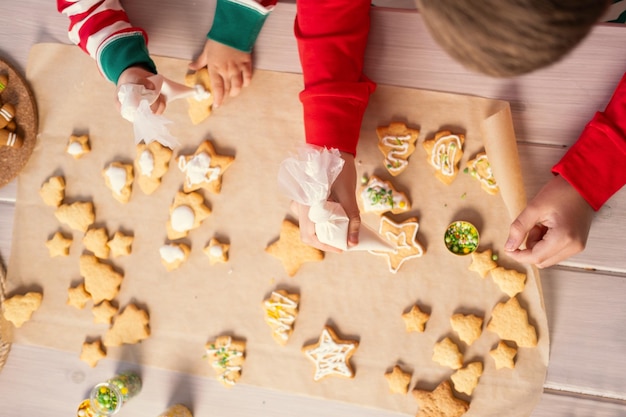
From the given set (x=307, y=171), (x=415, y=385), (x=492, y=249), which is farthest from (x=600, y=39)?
(x=415, y=385)

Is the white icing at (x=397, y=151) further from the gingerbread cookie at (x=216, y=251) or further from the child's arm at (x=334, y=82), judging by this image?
the gingerbread cookie at (x=216, y=251)

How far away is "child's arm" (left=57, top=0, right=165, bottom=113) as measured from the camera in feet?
2.95

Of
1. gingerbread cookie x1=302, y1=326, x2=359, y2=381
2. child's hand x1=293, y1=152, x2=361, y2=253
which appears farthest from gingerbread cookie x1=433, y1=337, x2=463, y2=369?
child's hand x1=293, y1=152, x2=361, y2=253

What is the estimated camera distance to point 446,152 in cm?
91

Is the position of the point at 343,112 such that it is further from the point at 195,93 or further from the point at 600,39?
the point at 600,39

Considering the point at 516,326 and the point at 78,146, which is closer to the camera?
the point at 516,326

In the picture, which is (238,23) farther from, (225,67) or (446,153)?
(446,153)

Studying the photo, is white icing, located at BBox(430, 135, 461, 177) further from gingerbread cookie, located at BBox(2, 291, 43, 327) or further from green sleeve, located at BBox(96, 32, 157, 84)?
gingerbread cookie, located at BBox(2, 291, 43, 327)

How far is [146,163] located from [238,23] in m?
0.30

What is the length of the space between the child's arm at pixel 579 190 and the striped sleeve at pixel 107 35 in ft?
2.21

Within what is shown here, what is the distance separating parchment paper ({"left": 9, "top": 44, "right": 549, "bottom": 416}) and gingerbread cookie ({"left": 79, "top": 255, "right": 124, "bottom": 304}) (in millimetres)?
18

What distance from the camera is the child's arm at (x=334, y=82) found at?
2.75 ft

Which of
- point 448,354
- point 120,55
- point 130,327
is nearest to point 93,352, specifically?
point 130,327

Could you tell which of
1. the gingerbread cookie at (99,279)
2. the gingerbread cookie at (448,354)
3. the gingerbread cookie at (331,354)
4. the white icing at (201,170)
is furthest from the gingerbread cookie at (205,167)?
the gingerbread cookie at (448,354)
